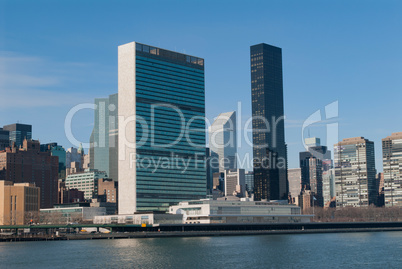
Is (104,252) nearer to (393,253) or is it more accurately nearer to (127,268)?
(127,268)

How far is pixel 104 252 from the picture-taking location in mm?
162625

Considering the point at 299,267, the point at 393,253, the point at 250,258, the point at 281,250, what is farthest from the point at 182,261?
the point at 393,253

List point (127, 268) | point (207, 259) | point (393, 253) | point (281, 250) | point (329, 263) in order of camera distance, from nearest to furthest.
A: point (127, 268)
point (329, 263)
point (207, 259)
point (393, 253)
point (281, 250)

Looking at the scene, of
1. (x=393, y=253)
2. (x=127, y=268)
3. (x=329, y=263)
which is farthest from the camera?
(x=393, y=253)

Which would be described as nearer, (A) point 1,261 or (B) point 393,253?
(A) point 1,261

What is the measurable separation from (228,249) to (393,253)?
43.9 metres

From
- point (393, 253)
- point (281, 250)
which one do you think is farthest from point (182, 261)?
point (393, 253)

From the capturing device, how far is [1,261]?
141 m

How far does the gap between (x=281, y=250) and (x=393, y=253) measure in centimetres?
2981

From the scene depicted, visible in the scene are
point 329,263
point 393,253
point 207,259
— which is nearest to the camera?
point 329,263

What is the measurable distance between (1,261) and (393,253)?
9637 cm

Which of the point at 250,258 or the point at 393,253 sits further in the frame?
the point at 393,253

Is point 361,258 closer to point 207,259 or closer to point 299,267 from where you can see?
point 299,267

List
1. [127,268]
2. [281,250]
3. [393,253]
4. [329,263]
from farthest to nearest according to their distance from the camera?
1. [281,250]
2. [393,253]
3. [329,263]
4. [127,268]
